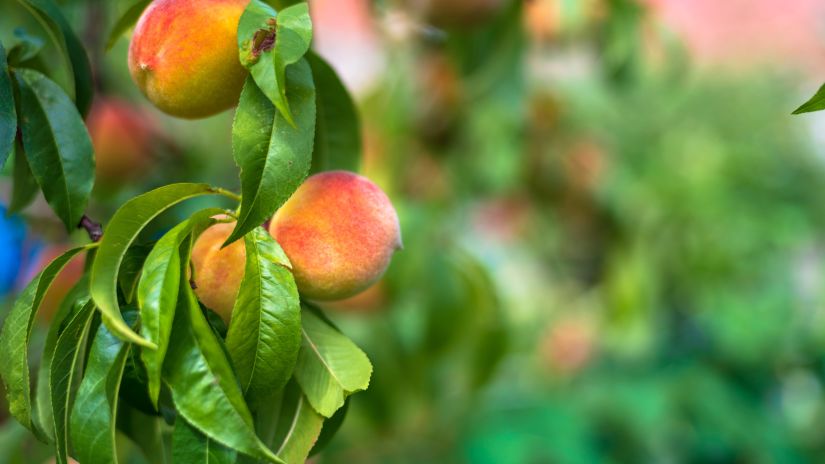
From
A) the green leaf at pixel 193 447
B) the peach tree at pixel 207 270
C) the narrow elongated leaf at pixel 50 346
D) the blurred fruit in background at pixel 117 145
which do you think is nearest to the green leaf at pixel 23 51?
the peach tree at pixel 207 270

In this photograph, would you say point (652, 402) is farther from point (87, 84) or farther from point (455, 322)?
point (87, 84)

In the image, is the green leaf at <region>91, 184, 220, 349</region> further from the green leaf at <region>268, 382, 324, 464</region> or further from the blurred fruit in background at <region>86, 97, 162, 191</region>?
the blurred fruit in background at <region>86, 97, 162, 191</region>

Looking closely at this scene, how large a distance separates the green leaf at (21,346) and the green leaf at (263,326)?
84mm

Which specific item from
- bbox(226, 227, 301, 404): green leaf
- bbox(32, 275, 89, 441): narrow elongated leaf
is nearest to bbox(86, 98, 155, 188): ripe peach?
bbox(32, 275, 89, 441): narrow elongated leaf

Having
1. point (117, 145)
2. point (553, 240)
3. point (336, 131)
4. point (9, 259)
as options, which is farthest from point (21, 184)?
point (553, 240)

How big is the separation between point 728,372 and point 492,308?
0.74 metres

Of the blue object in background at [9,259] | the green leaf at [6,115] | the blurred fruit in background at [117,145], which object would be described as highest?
the green leaf at [6,115]

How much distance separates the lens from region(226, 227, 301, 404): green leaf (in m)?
0.38

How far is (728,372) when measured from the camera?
1606 millimetres

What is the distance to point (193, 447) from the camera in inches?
14.7

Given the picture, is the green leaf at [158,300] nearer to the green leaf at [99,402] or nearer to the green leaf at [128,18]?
the green leaf at [99,402]

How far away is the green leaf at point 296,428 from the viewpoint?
42 centimetres

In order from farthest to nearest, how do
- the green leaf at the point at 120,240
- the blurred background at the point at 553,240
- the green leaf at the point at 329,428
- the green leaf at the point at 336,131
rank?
the blurred background at the point at 553,240 < the green leaf at the point at 336,131 < the green leaf at the point at 329,428 < the green leaf at the point at 120,240

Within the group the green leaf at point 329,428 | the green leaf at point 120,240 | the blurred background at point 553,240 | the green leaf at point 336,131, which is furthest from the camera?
the blurred background at point 553,240
